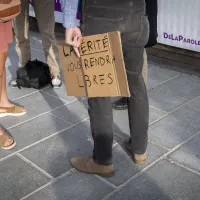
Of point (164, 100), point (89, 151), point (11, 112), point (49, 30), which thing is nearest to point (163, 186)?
point (89, 151)

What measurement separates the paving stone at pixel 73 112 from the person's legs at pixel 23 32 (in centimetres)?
95

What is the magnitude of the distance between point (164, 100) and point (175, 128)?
659 mm

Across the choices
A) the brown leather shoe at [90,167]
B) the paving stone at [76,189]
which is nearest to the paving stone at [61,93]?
the brown leather shoe at [90,167]

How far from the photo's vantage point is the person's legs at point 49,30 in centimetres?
423

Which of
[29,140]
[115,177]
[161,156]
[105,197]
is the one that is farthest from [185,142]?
[29,140]

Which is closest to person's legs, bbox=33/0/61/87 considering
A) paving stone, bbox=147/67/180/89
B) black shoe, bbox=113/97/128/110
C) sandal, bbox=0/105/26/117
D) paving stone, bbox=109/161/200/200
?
sandal, bbox=0/105/26/117

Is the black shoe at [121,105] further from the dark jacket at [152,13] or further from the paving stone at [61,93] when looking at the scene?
the dark jacket at [152,13]

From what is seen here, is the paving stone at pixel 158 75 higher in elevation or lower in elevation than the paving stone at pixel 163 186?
lower

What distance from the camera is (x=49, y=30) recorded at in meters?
4.40

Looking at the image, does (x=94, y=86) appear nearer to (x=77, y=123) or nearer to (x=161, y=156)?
(x=161, y=156)

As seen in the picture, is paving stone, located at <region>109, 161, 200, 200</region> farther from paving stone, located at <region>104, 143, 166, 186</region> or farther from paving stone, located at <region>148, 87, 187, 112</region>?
paving stone, located at <region>148, 87, 187, 112</region>

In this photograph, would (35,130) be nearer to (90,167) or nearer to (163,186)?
(90,167)

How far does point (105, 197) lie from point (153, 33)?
1.39 m

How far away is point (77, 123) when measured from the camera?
12.1ft
